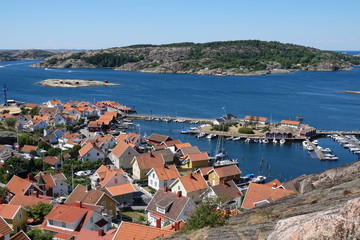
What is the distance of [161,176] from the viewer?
34.0 meters

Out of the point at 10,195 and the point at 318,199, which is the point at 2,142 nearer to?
the point at 10,195

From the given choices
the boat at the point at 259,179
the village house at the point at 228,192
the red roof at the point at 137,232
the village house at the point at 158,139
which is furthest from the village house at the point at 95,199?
the village house at the point at 158,139

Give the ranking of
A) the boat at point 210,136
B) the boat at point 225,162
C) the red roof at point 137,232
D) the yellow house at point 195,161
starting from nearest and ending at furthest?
the red roof at point 137,232
the yellow house at point 195,161
the boat at point 225,162
the boat at point 210,136

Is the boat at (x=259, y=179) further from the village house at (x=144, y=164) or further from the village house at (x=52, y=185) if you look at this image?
the village house at (x=52, y=185)

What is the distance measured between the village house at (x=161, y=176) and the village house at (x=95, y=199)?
7945mm

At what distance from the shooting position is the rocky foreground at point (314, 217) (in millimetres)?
5500

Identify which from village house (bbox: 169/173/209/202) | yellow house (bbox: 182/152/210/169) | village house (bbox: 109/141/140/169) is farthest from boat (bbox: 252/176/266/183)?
village house (bbox: 109/141/140/169)

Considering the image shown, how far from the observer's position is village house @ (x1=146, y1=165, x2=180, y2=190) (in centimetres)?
3381

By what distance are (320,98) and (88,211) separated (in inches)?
4013

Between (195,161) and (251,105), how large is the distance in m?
59.3

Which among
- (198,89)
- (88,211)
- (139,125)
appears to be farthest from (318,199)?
(198,89)

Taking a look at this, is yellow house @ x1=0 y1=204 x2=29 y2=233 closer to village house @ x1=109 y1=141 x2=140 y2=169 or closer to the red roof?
the red roof

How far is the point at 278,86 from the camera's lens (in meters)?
142

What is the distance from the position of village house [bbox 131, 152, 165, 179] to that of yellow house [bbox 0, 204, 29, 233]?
1514 cm
